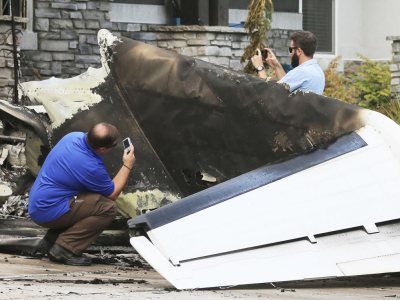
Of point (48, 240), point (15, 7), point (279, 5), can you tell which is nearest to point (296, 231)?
point (48, 240)

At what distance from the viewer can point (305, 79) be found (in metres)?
6.75

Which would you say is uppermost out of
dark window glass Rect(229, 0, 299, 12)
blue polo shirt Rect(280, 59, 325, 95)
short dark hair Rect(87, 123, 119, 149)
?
dark window glass Rect(229, 0, 299, 12)

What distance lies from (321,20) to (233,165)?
445 inches

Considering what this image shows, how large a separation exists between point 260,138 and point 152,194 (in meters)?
1.02

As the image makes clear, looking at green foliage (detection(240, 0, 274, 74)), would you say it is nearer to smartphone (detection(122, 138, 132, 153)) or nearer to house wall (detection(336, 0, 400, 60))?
house wall (detection(336, 0, 400, 60))

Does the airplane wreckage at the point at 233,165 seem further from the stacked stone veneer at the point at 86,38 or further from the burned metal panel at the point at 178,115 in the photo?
the stacked stone veneer at the point at 86,38

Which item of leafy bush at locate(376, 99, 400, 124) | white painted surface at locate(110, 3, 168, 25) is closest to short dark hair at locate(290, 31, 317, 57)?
leafy bush at locate(376, 99, 400, 124)

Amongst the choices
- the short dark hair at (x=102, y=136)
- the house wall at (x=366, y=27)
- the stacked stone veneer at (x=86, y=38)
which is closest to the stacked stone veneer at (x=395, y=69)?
the house wall at (x=366, y=27)

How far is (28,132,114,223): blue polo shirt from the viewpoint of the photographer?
6.14 m

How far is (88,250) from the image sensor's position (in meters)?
6.96

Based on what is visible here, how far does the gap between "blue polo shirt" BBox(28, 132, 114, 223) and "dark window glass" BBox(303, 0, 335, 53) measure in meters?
11.4

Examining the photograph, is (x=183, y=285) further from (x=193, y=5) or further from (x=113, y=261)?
(x=193, y=5)

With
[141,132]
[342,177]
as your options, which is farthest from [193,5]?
[342,177]

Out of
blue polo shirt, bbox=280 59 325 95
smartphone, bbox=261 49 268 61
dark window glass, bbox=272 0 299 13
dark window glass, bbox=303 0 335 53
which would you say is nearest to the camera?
blue polo shirt, bbox=280 59 325 95
